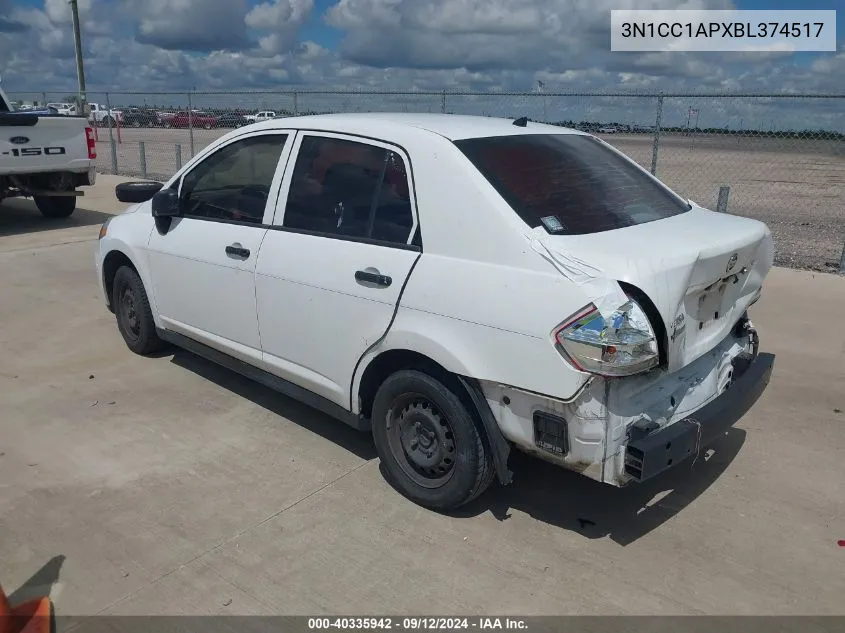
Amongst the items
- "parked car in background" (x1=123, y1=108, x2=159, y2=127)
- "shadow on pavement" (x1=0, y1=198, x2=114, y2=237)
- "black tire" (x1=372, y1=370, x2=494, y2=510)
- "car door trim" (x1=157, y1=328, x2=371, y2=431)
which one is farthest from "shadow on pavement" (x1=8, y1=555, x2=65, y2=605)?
"parked car in background" (x1=123, y1=108, x2=159, y2=127)

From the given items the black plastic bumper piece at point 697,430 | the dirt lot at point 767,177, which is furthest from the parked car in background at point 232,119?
the black plastic bumper piece at point 697,430

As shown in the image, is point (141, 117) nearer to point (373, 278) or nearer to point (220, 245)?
point (220, 245)

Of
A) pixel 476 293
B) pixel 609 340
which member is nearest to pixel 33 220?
pixel 476 293

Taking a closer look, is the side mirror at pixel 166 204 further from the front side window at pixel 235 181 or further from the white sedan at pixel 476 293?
the white sedan at pixel 476 293

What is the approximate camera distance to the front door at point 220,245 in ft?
13.7

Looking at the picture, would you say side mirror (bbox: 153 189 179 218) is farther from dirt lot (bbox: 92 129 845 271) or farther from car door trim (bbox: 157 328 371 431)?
dirt lot (bbox: 92 129 845 271)

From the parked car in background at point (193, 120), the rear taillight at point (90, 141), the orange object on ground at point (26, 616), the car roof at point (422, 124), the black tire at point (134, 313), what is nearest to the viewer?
the orange object on ground at point (26, 616)

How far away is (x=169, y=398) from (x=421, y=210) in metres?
2.45

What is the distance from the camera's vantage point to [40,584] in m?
2.99

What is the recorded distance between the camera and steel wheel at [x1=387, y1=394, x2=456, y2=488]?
11.1ft

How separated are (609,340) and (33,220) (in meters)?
11.4

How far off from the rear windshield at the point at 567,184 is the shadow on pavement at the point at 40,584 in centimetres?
248

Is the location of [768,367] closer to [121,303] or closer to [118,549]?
[118,549]

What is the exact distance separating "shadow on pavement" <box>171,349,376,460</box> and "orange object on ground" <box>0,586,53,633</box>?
173cm
